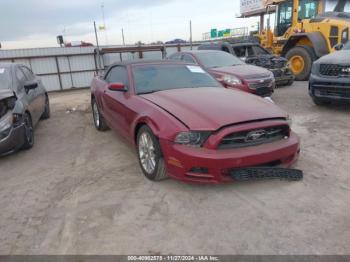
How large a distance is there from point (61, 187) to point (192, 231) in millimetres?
1932

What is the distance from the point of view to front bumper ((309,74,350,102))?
6530 millimetres

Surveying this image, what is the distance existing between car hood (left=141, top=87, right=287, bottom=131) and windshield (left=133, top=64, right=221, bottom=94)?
0.25 meters

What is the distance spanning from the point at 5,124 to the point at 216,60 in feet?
19.3

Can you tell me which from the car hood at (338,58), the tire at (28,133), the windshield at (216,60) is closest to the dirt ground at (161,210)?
the tire at (28,133)

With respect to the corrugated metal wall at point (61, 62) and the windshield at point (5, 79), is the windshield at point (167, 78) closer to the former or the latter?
the windshield at point (5, 79)

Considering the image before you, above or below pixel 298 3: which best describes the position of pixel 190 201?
below

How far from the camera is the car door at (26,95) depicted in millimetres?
5750

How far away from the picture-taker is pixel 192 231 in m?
2.83

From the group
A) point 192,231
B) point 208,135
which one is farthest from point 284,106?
point 192,231

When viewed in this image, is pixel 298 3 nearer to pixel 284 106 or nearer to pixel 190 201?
pixel 284 106

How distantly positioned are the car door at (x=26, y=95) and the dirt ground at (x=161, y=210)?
1.23m

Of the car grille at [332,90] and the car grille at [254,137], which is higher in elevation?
the car grille at [254,137]

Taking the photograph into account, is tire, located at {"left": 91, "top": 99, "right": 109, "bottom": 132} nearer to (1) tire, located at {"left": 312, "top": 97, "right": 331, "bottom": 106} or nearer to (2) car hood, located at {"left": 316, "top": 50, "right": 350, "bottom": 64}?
(1) tire, located at {"left": 312, "top": 97, "right": 331, "bottom": 106}

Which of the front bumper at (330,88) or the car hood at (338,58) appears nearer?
the front bumper at (330,88)
